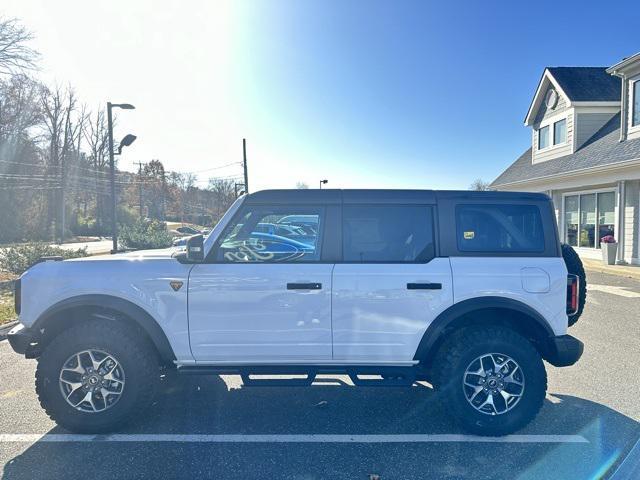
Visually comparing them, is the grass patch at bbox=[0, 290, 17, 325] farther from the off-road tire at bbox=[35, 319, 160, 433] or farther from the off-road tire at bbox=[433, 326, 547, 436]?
the off-road tire at bbox=[433, 326, 547, 436]

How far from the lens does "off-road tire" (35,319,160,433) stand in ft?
9.92

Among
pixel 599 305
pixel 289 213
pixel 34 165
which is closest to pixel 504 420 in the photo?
pixel 289 213

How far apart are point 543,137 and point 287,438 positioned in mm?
17781

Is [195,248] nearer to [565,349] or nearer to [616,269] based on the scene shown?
[565,349]

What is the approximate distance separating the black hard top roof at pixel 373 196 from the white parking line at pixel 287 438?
190 centimetres

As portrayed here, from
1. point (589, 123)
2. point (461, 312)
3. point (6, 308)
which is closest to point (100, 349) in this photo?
point (461, 312)

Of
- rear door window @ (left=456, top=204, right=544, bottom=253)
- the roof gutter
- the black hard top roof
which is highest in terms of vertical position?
the roof gutter

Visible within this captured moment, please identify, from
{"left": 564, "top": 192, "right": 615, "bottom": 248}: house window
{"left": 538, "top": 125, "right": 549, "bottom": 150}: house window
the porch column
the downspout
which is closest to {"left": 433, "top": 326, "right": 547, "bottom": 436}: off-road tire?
the porch column

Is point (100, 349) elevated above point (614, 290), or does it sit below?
above

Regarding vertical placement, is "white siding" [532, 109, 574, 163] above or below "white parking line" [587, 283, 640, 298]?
above

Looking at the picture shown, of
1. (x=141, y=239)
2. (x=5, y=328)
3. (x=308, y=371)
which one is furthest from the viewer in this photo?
(x=141, y=239)

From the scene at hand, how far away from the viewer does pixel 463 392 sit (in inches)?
120

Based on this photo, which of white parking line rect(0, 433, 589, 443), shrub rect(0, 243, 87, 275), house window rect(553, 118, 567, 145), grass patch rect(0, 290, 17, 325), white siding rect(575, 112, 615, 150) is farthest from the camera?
house window rect(553, 118, 567, 145)

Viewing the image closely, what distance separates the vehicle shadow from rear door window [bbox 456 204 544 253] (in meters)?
1.52
